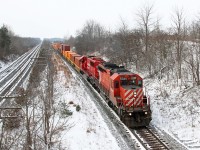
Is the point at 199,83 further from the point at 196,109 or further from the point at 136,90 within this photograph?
the point at 136,90

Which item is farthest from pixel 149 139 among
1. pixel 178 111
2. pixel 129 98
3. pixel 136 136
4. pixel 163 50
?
pixel 163 50

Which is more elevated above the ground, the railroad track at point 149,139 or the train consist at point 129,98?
the train consist at point 129,98

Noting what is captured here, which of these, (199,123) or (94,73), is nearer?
(199,123)

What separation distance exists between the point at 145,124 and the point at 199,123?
356 centimetres

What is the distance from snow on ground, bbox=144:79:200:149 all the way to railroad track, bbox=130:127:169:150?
1.22 metres

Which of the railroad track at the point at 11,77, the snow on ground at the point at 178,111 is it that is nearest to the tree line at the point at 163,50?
the snow on ground at the point at 178,111

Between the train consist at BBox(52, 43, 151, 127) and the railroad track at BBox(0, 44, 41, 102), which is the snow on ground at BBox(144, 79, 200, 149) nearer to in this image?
the train consist at BBox(52, 43, 151, 127)

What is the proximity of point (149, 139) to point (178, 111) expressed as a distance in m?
5.26

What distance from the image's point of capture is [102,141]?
17188 mm

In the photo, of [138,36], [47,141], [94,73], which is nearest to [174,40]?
Answer: [138,36]

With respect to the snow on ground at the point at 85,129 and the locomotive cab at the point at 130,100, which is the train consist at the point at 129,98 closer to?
the locomotive cab at the point at 130,100

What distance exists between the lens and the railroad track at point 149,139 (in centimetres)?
1605

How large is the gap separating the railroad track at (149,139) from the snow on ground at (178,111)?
1222 mm

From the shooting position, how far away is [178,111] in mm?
21484
